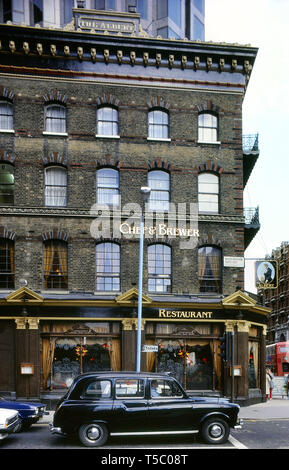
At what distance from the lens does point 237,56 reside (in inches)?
997

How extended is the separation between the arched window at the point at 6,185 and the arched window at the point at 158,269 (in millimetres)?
6467

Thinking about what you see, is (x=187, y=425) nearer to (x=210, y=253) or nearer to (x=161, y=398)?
(x=161, y=398)

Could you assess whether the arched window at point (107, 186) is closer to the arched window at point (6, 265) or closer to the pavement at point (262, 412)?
the arched window at point (6, 265)

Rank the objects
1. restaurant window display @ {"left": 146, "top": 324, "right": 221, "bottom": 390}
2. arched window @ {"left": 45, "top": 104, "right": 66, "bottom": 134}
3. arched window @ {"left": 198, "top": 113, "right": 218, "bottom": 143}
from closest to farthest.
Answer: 1. restaurant window display @ {"left": 146, "top": 324, "right": 221, "bottom": 390}
2. arched window @ {"left": 45, "top": 104, "right": 66, "bottom": 134}
3. arched window @ {"left": 198, "top": 113, "right": 218, "bottom": 143}

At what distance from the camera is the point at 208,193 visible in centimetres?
2473

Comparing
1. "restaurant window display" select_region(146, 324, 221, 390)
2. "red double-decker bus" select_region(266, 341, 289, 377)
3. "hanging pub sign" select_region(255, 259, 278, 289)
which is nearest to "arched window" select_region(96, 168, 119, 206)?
"restaurant window display" select_region(146, 324, 221, 390)

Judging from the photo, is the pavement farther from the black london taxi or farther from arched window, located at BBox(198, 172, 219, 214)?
arched window, located at BBox(198, 172, 219, 214)

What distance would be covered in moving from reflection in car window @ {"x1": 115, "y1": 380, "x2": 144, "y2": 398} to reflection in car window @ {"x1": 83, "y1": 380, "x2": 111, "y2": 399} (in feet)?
0.71

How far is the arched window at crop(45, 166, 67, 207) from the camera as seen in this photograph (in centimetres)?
2369

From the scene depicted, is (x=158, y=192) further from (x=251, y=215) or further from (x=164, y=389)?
(x=164, y=389)

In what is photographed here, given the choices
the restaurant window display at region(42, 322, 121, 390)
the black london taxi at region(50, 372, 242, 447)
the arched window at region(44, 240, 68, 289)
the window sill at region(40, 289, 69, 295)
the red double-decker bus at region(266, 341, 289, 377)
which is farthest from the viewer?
the red double-decker bus at region(266, 341, 289, 377)

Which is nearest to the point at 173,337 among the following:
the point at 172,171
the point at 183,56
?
the point at 172,171
